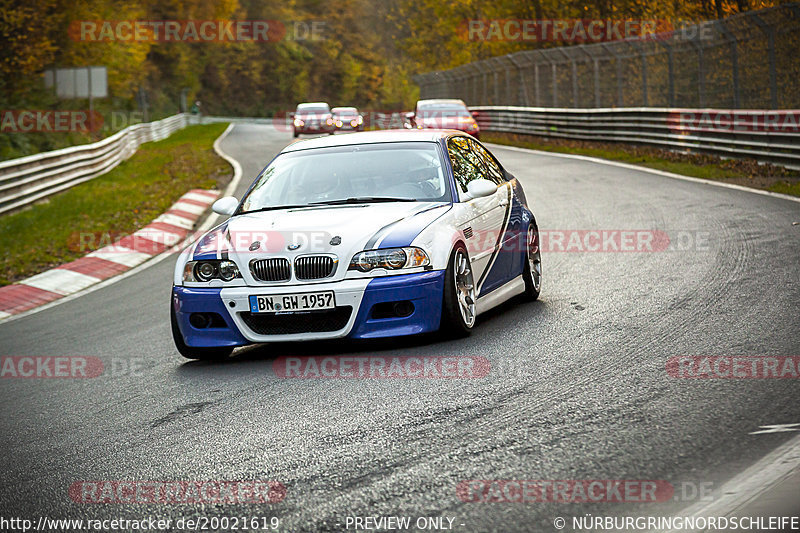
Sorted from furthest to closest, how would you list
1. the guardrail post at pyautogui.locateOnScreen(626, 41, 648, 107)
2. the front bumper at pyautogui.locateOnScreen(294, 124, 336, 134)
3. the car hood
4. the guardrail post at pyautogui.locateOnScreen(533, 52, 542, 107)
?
the front bumper at pyautogui.locateOnScreen(294, 124, 336, 134) → the guardrail post at pyautogui.locateOnScreen(533, 52, 542, 107) → the guardrail post at pyautogui.locateOnScreen(626, 41, 648, 107) → the car hood

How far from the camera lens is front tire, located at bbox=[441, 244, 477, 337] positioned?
678 cm

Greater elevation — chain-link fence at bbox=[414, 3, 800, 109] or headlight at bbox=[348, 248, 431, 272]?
chain-link fence at bbox=[414, 3, 800, 109]

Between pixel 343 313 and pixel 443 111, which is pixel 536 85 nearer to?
pixel 443 111

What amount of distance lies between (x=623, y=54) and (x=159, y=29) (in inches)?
2818

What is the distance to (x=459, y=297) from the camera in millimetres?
6945

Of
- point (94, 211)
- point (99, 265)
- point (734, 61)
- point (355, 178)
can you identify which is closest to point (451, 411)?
point (355, 178)

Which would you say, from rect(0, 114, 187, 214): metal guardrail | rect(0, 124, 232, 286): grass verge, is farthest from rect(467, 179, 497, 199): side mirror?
rect(0, 114, 187, 214): metal guardrail

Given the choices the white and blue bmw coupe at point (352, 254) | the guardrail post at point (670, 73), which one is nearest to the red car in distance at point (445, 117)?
the guardrail post at point (670, 73)

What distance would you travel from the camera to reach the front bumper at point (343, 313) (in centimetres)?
659

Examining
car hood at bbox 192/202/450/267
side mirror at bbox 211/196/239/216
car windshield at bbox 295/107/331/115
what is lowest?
car hood at bbox 192/202/450/267

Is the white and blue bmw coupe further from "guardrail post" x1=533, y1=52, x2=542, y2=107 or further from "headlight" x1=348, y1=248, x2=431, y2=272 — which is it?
"guardrail post" x1=533, y1=52, x2=542, y2=107

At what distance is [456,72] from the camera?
50.8 m

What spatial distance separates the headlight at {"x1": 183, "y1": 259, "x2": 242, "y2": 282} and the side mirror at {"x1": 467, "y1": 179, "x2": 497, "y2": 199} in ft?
5.91

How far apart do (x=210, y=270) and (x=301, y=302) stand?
0.75 metres
